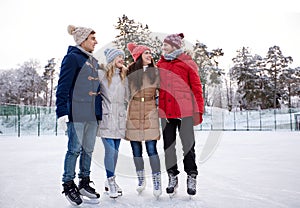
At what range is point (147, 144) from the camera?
2219 mm

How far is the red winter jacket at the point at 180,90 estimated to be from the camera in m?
2.18

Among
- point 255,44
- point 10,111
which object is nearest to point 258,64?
point 255,44

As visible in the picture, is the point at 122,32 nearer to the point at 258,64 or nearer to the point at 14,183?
the point at 14,183

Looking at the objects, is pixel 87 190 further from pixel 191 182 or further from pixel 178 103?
pixel 178 103

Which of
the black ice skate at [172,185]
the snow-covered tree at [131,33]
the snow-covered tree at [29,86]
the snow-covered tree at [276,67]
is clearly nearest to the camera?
the black ice skate at [172,185]

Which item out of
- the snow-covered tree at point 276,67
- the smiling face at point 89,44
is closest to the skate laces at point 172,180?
the smiling face at point 89,44

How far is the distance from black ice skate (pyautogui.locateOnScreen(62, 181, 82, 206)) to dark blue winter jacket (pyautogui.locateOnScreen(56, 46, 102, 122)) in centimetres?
48

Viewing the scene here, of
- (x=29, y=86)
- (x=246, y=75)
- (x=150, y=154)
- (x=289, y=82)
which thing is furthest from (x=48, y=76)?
(x=150, y=154)

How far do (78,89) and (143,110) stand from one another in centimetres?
54

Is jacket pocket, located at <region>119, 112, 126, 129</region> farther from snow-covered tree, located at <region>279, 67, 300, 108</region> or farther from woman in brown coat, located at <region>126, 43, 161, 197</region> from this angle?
snow-covered tree, located at <region>279, 67, 300, 108</region>

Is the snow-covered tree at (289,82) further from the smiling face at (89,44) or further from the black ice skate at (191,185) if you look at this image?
the smiling face at (89,44)

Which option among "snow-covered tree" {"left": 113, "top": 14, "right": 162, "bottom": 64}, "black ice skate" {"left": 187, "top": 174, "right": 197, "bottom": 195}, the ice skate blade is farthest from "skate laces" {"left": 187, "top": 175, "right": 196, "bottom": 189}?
A: "snow-covered tree" {"left": 113, "top": 14, "right": 162, "bottom": 64}

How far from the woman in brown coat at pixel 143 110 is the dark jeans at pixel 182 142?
3.4 inches

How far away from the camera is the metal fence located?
13.8 metres
